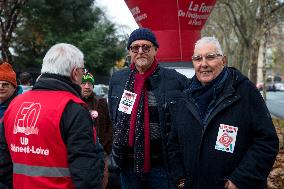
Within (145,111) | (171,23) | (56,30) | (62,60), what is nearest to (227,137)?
(145,111)

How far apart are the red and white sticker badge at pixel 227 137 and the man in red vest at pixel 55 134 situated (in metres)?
0.85

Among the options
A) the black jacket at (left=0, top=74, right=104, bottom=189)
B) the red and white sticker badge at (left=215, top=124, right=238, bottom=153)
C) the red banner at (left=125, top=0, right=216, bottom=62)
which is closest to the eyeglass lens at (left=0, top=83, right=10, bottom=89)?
the black jacket at (left=0, top=74, right=104, bottom=189)

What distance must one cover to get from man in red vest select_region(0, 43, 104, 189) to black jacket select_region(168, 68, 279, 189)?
2.48ft

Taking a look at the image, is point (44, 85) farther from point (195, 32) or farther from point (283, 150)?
point (283, 150)

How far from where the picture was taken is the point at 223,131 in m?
3.14

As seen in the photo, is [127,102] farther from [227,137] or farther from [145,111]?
[227,137]

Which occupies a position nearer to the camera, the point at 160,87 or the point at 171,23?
the point at 160,87

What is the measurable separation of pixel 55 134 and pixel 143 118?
111 cm

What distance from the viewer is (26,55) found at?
29.4 metres

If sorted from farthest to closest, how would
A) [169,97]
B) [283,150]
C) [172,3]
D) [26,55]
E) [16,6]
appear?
[26,55]
[16,6]
[283,150]
[172,3]
[169,97]

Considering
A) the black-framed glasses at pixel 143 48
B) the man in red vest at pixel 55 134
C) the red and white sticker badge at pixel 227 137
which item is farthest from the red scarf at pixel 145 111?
the man in red vest at pixel 55 134

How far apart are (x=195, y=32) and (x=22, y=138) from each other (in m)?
4.31

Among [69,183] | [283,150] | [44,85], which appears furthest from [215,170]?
[283,150]

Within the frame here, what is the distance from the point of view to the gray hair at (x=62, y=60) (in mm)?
2848
